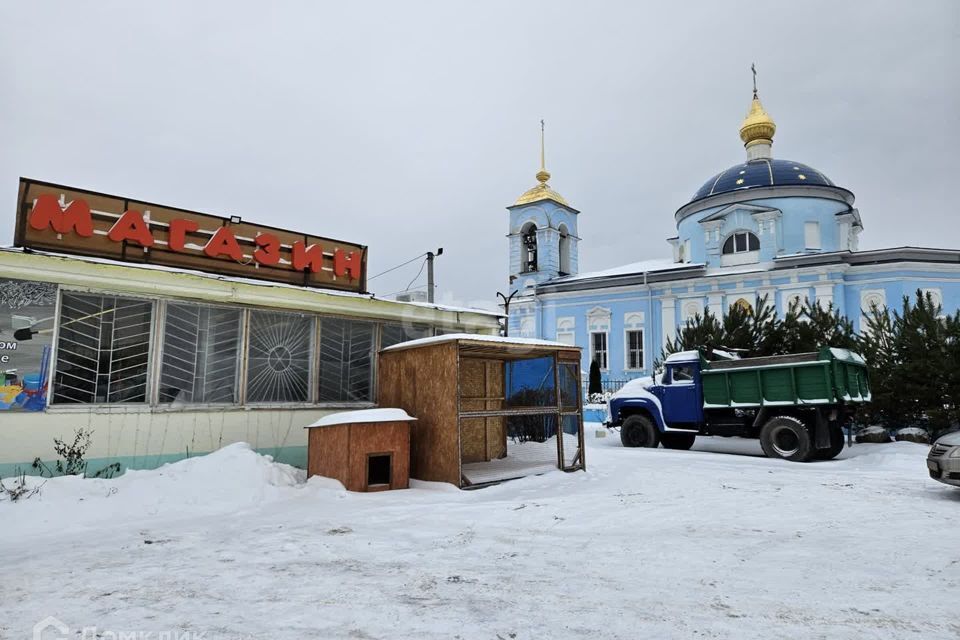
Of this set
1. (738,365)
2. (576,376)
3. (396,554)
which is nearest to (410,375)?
(576,376)

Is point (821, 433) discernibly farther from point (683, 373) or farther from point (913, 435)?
point (913, 435)

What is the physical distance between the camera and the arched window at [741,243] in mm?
29219

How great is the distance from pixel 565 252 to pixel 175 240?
2827 cm

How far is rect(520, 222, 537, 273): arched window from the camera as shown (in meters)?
35.6

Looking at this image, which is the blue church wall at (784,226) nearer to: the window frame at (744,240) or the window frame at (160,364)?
the window frame at (744,240)

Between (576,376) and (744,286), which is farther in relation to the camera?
(744,286)

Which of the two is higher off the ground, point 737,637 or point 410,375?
point 410,375

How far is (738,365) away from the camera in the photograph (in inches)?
540

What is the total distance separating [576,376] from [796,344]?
356 inches

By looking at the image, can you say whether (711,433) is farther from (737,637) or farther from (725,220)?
(725,220)

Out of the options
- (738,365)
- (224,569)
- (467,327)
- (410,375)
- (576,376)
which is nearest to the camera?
(224,569)

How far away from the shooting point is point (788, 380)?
12742 mm

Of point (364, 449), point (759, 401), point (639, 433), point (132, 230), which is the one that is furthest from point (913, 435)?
point (132, 230)

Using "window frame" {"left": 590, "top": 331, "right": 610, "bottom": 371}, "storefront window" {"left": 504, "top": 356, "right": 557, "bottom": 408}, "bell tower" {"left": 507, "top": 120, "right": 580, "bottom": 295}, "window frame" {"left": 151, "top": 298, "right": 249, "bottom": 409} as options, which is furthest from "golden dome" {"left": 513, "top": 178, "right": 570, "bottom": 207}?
"window frame" {"left": 151, "top": 298, "right": 249, "bottom": 409}
